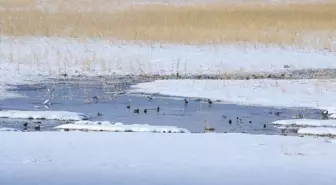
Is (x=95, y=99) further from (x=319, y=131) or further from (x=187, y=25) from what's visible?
(x=187, y=25)

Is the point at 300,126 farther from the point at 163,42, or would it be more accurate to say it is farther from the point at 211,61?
the point at 163,42

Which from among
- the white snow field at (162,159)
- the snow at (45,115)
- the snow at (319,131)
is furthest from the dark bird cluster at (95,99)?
the snow at (319,131)

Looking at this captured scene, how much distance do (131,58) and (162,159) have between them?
1596 cm

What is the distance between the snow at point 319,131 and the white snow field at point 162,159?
2.07 feet

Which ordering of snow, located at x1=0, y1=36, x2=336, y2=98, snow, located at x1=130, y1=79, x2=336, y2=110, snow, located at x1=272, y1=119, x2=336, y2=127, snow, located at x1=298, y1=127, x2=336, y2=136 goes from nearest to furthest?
snow, located at x1=298, y1=127, x2=336, y2=136, snow, located at x1=272, y1=119, x2=336, y2=127, snow, located at x1=130, y1=79, x2=336, y2=110, snow, located at x1=0, y1=36, x2=336, y2=98

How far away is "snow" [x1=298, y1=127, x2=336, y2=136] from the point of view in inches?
469

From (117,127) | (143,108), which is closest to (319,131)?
(117,127)

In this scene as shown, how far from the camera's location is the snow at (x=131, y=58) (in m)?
23.1

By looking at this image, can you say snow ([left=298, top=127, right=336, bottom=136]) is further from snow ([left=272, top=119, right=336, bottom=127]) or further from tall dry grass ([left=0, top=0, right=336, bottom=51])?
tall dry grass ([left=0, top=0, right=336, bottom=51])

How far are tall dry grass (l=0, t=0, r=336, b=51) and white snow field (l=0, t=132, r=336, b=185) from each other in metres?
17.5

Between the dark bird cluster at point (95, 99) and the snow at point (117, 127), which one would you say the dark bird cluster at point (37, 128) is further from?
the dark bird cluster at point (95, 99)

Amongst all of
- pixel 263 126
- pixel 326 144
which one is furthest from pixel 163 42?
pixel 326 144

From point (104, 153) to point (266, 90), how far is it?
29.8ft

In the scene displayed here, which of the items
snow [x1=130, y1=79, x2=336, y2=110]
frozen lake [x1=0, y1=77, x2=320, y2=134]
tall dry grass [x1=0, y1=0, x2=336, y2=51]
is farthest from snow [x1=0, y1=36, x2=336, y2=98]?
snow [x1=130, y1=79, x2=336, y2=110]
